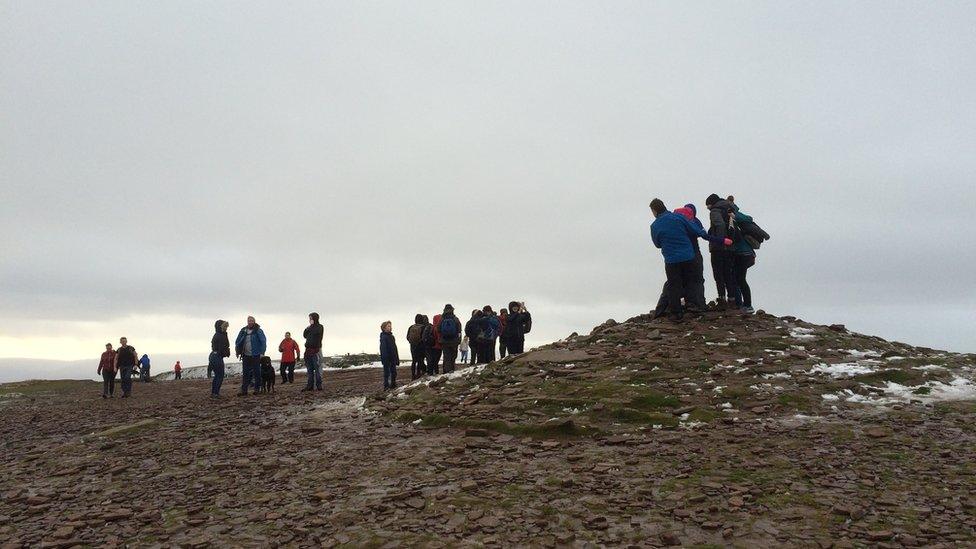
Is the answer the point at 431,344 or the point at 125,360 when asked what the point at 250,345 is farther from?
the point at 125,360

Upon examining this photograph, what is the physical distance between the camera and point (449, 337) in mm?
21109

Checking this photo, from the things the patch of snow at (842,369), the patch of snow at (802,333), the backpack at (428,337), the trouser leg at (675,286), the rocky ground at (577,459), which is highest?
the trouser leg at (675,286)

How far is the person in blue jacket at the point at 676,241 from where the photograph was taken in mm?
15992

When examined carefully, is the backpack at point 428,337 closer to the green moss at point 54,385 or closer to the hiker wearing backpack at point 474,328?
the hiker wearing backpack at point 474,328

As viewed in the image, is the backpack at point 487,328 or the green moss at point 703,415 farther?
the backpack at point 487,328

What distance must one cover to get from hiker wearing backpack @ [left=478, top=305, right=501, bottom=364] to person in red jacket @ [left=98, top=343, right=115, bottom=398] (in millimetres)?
16466

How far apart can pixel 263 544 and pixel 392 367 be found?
45.9 ft

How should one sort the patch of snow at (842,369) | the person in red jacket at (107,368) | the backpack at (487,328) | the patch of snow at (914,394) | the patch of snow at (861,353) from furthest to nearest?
the person in red jacket at (107,368), the backpack at (487,328), the patch of snow at (861,353), the patch of snow at (842,369), the patch of snow at (914,394)

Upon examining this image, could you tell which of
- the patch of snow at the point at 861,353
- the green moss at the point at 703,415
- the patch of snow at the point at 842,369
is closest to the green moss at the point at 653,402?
the green moss at the point at 703,415

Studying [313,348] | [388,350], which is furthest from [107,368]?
[388,350]

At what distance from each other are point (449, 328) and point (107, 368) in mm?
16701

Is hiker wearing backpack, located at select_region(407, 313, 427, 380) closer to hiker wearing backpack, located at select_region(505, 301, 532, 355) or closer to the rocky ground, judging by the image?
hiker wearing backpack, located at select_region(505, 301, 532, 355)

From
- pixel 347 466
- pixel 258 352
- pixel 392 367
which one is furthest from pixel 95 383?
pixel 347 466

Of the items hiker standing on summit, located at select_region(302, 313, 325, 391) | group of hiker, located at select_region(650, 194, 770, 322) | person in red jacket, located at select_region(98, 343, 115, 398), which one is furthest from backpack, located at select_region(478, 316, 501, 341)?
person in red jacket, located at select_region(98, 343, 115, 398)
